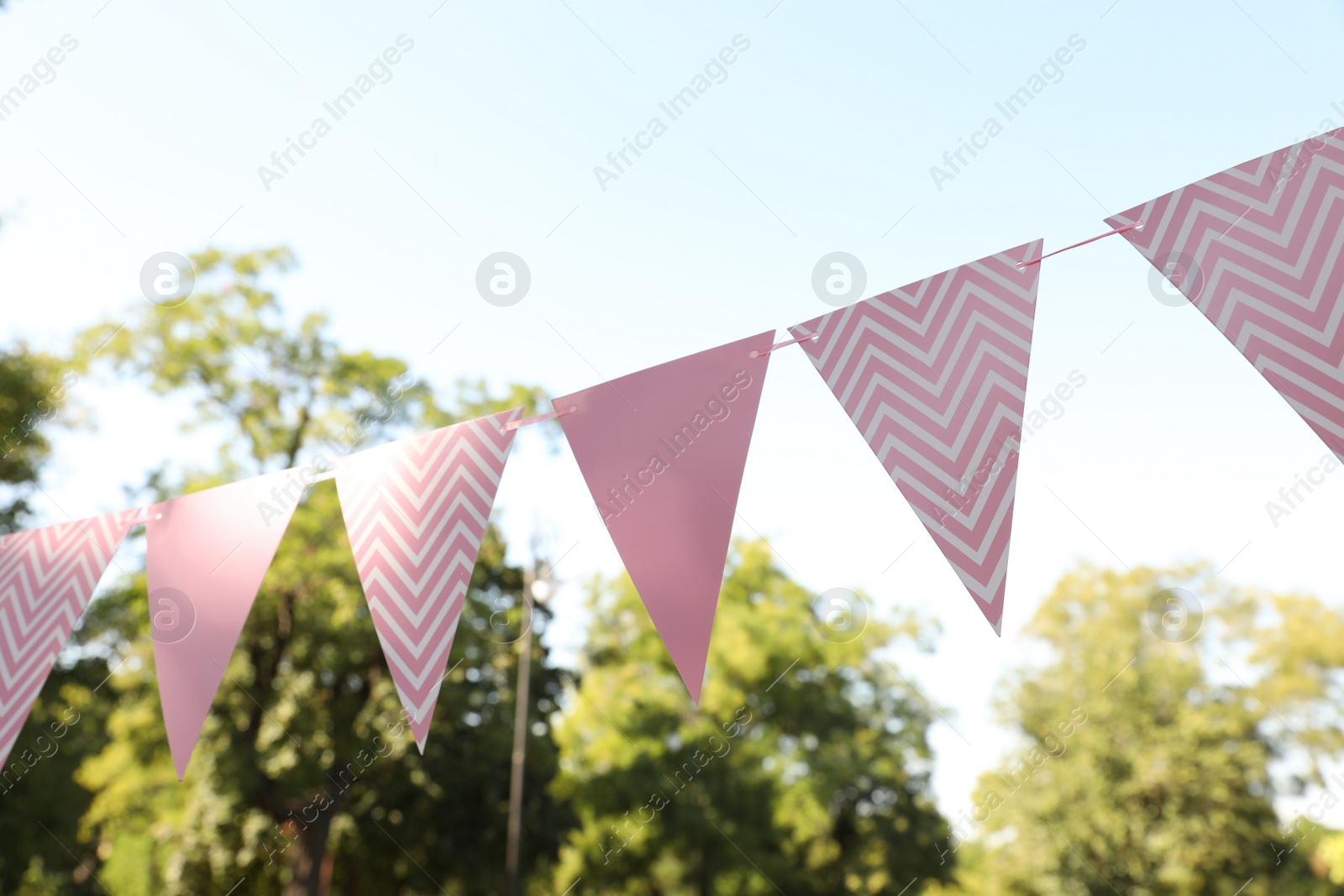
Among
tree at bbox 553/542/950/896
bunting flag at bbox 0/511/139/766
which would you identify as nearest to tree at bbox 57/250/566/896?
tree at bbox 553/542/950/896

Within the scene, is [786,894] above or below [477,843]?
below

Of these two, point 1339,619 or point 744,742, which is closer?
point 744,742

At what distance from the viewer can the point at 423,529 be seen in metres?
3.48

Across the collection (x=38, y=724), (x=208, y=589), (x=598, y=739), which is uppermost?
(x=38, y=724)

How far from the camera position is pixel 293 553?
1470 centimetres

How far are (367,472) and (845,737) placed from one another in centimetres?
2074

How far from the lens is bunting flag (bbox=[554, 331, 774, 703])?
3066mm

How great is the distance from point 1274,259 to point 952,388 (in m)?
0.95

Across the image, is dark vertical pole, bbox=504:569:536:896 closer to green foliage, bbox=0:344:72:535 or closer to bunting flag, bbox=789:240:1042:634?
green foliage, bbox=0:344:72:535

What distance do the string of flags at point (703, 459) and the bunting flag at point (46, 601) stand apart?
0.03 feet

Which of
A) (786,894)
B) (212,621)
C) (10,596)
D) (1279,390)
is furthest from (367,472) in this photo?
(786,894)

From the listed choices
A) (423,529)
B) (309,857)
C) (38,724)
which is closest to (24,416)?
(38,724)

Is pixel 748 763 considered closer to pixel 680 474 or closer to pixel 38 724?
pixel 38 724

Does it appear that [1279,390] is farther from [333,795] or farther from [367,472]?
[333,795]
